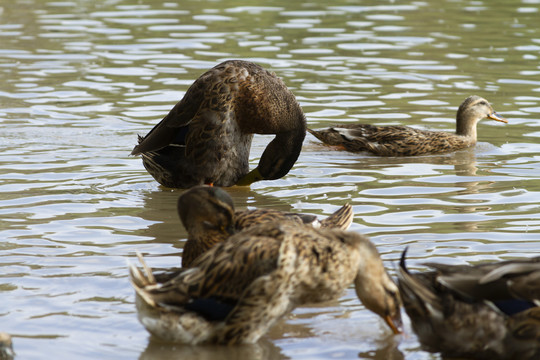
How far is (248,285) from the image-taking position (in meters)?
5.80

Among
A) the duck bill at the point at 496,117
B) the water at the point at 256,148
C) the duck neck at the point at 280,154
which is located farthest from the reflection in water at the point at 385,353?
the duck bill at the point at 496,117

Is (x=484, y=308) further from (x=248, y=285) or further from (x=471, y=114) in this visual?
(x=471, y=114)

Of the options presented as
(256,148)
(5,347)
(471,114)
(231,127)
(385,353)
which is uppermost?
(231,127)

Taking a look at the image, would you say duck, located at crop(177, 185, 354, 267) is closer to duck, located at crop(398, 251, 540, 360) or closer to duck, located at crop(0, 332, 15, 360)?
duck, located at crop(398, 251, 540, 360)

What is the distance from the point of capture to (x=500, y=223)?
8.68 metres

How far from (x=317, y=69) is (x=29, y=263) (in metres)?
9.20

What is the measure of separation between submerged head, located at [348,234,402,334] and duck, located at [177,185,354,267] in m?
1.02

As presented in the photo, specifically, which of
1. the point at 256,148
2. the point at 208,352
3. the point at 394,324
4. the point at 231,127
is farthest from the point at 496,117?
the point at 208,352

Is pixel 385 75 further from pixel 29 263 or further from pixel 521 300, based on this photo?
pixel 521 300

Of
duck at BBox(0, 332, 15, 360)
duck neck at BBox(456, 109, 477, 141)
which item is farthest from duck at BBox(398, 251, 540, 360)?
duck neck at BBox(456, 109, 477, 141)

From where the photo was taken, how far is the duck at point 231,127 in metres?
9.78

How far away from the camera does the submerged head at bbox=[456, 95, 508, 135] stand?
1255 centimetres

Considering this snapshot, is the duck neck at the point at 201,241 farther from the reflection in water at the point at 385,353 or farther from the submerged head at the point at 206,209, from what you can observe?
the reflection in water at the point at 385,353

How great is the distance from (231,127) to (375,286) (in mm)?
4063
